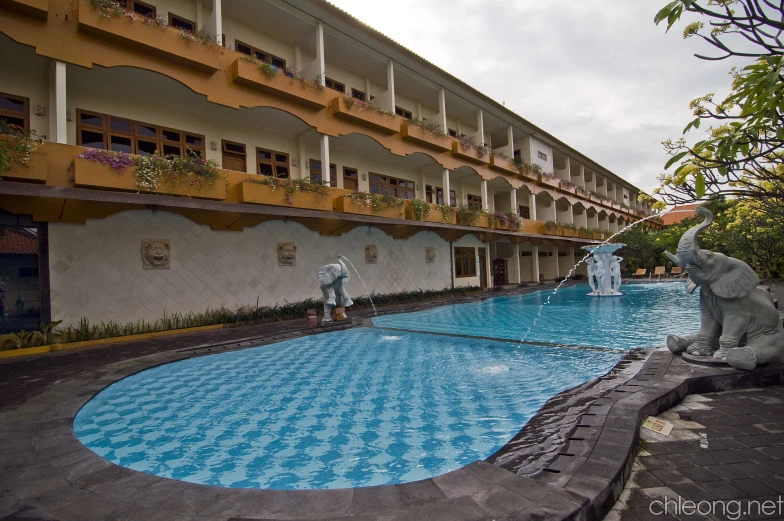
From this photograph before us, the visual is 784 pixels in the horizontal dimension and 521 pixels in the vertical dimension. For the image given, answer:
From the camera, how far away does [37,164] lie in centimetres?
877

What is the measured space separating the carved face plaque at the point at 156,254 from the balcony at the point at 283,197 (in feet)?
8.75

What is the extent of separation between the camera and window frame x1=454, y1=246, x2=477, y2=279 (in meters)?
23.7

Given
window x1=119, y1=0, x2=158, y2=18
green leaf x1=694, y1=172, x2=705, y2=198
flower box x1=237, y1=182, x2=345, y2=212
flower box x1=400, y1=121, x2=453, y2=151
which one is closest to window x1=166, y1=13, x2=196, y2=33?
window x1=119, y1=0, x2=158, y2=18

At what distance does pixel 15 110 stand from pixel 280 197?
22.9ft

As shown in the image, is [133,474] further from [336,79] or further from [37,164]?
[336,79]

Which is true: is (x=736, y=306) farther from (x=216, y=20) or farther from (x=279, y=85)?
(x=216, y=20)

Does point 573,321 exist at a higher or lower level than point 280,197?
lower

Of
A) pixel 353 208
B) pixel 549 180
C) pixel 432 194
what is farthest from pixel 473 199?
pixel 353 208

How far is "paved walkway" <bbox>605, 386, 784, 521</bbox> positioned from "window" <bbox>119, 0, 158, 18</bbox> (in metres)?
16.1

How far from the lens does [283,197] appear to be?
1319cm

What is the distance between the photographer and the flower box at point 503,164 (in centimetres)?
2322

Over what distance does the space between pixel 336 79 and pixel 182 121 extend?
7718 millimetres

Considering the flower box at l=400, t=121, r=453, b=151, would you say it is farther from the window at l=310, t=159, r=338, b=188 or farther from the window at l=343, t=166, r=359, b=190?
the window at l=310, t=159, r=338, b=188

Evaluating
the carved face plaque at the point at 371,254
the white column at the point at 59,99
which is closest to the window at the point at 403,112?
the carved face plaque at the point at 371,254
